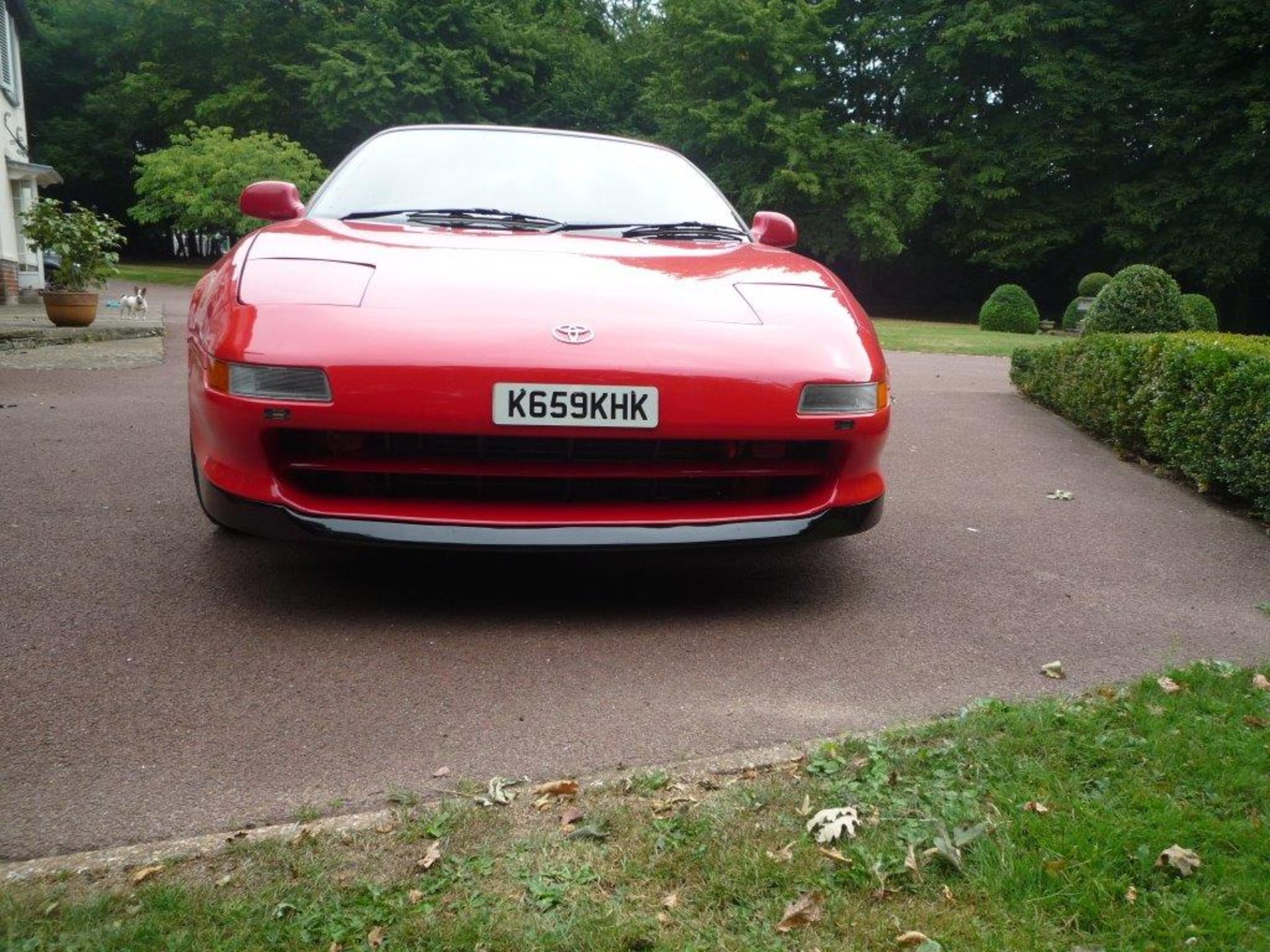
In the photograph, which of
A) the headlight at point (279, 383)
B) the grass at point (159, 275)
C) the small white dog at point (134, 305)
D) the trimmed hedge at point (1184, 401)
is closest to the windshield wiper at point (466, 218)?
the headlight at point (279, 383)

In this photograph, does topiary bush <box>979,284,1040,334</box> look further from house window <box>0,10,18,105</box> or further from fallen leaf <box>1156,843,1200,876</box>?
house window <box>0,10,18,105</box>

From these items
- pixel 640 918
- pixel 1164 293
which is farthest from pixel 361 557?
pixel 1164 293

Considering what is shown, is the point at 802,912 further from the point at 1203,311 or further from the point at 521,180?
the point at 1203,311

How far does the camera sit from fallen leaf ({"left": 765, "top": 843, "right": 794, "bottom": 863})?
176 cm

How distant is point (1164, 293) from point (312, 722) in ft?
29.6

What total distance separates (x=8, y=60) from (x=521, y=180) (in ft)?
73.6

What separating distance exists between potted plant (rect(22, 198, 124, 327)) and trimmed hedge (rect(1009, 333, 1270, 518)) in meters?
10.7

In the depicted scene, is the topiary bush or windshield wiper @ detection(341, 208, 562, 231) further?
the topiary bush

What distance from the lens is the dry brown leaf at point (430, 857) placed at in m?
1.74

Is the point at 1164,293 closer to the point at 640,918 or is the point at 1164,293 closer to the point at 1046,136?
the point at 640,918

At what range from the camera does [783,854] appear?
1.78m

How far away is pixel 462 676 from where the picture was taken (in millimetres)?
2574

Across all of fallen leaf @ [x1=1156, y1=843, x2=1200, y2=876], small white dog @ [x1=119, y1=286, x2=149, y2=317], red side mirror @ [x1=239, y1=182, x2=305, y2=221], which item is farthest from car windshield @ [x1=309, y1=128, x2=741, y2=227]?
small white dog @ [x1=119, y1=286, x2=149, y2=317]

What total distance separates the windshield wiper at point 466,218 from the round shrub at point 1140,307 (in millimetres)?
7103
